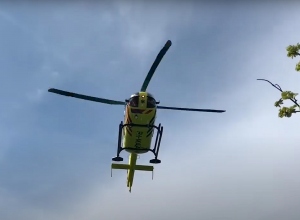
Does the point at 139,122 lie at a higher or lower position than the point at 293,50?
higher

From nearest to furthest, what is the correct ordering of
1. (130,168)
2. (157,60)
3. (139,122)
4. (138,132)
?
(157,60)
(139,122)
(138,132)
(130,168)

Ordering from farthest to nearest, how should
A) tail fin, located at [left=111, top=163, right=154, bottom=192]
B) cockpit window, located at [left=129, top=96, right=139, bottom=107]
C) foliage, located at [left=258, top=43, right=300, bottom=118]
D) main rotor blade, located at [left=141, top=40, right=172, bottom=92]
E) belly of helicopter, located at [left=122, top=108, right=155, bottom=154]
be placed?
tail fin, located at [left=111, top=163, right=154, bottom=192] → belly of helicopter, located at [left=122, top=108, right=155, bottom=154] → cockpit window, located at [left=129, top=96, right=139, bottom=107] → main rotor blade, located at [left=141, top=40, right=172, bottom=92] → foliage, located at [left=258, top=43, right=300, bottom=118]

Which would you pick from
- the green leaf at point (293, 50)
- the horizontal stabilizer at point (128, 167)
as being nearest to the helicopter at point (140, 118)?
the horizontal stabilizer at point (128, 167)

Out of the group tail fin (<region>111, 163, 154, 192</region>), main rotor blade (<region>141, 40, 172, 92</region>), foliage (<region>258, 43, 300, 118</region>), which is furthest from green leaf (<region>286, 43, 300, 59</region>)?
tail fin (<region>111, 163, 154, 192</region>)

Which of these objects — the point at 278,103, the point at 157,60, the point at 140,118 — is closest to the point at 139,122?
the point at 140,118

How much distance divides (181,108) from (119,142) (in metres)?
4.23

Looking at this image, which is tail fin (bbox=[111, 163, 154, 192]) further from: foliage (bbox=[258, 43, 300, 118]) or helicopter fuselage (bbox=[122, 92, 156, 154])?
foliage (bbox=[258, 43, 300, 118])

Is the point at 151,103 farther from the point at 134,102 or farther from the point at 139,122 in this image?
the point at 139,122

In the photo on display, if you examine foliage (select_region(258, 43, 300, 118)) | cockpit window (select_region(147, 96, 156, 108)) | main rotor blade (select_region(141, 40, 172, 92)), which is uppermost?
main rotor blade (select_region(141, 40, 172, 92))

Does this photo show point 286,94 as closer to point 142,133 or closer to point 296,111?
point 296,111

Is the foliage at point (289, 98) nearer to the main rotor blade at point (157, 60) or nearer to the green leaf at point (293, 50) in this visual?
the green leaf at point (293, 50)

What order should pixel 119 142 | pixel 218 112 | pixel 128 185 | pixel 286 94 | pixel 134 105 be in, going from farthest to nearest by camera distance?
pixel 128 185 → pixel 218 112 → pixel 119 142 → pixel 134 105 → pixel 286 94

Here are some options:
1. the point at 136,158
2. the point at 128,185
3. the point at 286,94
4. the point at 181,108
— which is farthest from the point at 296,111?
the point at 128,185

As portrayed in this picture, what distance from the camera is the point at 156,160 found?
77.2 feet
